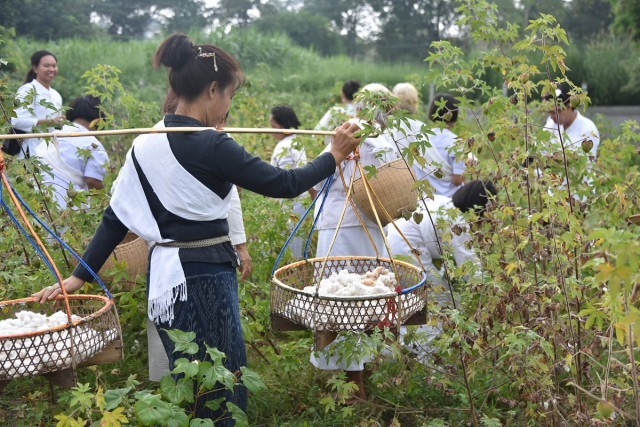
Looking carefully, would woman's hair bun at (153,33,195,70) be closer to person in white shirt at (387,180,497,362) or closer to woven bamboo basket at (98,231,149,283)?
woven bamboo basket at (98,231,149,283)

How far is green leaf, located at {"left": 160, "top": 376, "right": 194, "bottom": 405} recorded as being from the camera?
8.43 ft

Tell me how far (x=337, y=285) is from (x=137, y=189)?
34.8 inches

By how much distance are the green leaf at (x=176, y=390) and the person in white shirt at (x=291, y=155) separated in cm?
208

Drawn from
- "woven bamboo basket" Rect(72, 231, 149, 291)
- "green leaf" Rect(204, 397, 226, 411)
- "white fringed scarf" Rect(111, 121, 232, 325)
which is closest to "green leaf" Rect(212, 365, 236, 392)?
"green leaf" Rect(204, 397, 226, 411)

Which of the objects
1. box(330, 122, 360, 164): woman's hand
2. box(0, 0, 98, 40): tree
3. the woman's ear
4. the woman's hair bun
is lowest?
box(0, 0, 98, 40): tree

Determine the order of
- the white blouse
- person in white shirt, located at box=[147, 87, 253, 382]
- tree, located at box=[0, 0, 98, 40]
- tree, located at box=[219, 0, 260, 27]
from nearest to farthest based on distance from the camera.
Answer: person in white shirt, located at box=[147, 87, 253, 382] < the white blouse < tree, located at box=[0, 0, 98, 40] < tree, located at box=[219, 0, 260, 27]

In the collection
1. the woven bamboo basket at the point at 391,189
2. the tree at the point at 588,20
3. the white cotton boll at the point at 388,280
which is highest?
the woven bamboo basket at the point at 391,189

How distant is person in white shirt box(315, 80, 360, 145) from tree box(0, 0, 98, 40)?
17905 mm

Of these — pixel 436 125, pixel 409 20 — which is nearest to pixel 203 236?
pixel 436 125

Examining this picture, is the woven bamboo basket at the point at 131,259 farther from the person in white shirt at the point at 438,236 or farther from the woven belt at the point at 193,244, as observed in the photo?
the person in white shirt at the point at 438,236

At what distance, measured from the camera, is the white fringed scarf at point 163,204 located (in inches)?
107

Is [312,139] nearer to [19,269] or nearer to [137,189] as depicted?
[19,269]

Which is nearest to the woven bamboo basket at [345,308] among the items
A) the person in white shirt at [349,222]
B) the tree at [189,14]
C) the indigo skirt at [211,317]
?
the indigo skirt at [211,317]

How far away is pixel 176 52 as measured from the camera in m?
2.81
